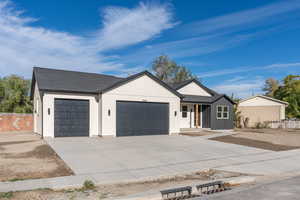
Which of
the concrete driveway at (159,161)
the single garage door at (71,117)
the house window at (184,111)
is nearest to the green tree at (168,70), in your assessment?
the house window at (184,111)

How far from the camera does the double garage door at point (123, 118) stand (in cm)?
1433

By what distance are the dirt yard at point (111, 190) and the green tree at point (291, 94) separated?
2768 cm

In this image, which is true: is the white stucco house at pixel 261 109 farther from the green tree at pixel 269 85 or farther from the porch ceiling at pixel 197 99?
the green tree at pixel 269 85

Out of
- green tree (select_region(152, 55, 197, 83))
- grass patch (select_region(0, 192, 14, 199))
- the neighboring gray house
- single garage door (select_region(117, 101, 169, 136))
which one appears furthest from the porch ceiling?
green tree (select_region(152, 55, 197, 83))

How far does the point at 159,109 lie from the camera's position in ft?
56.4

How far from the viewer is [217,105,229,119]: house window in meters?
21.6

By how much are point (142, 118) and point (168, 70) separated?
3065 cm

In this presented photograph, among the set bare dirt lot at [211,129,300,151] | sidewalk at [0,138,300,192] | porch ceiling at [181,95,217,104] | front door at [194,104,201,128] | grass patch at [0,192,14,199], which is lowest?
bare dirt lot at [211,129,300,151]

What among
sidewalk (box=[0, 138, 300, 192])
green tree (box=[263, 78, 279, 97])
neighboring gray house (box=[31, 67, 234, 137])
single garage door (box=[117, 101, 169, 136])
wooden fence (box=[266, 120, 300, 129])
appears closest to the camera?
sidewalk (box=[0, 138, 300, 192])

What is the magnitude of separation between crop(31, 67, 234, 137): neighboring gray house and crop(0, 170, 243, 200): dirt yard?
9.22m

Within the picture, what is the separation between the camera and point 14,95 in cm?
2739

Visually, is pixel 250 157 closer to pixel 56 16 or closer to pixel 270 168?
pixel 270 168

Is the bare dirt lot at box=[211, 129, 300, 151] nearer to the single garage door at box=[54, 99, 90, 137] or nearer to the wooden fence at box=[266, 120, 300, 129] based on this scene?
the single garage door at box=[54, 99, 90, 137]

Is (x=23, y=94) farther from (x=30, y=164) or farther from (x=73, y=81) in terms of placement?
(x=30, y=164)
